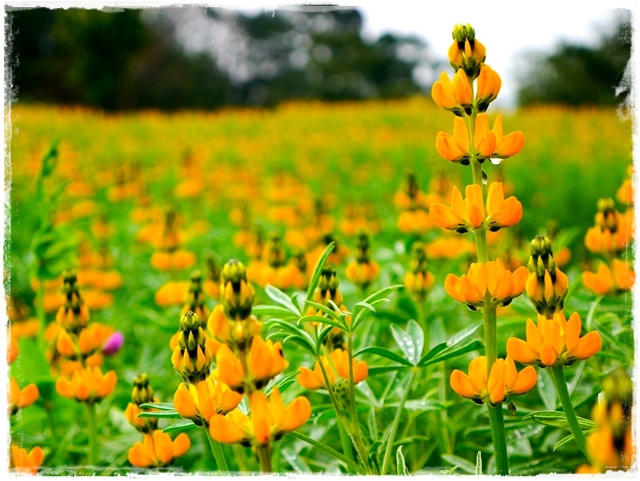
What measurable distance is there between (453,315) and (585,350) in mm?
1086

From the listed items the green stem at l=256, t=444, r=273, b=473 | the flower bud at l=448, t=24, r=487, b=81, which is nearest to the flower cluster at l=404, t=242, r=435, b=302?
the flower bud at l=448, t=24, r=487, b=81

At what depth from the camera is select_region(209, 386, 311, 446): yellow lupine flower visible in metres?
0.53

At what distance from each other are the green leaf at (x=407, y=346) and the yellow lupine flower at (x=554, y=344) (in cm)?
20

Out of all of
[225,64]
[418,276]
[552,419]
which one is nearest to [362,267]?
[418,276]

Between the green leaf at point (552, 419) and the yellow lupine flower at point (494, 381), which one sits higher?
the yellow lupine flower at point (494, 381)

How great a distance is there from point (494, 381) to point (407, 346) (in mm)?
214

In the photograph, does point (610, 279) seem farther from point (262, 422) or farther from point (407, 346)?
point (262, 422)

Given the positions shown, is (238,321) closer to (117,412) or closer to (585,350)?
(585,350)

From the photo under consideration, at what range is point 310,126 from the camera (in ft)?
18.7

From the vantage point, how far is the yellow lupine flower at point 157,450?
768mm

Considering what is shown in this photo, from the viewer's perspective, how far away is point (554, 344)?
624 millimetres

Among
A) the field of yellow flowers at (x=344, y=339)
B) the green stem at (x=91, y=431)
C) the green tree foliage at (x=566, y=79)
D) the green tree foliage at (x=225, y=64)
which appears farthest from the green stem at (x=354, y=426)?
the green tree foliage at (x=225, y=64)

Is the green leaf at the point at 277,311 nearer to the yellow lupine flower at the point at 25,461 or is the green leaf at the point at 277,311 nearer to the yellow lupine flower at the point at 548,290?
the yellow lupine flower at the point at 548,290

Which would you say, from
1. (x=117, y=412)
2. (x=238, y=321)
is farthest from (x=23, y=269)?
(x=238, y=321)
